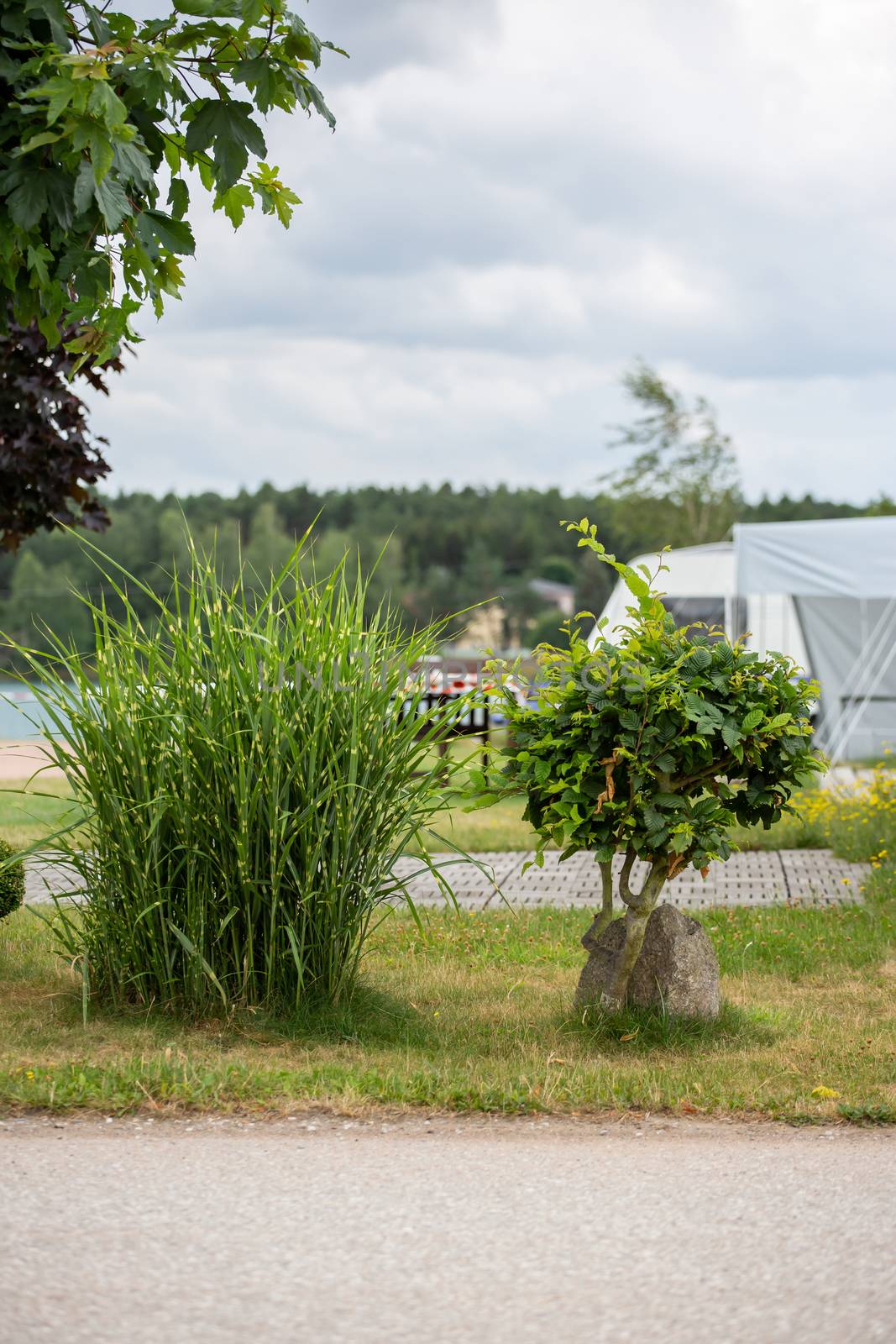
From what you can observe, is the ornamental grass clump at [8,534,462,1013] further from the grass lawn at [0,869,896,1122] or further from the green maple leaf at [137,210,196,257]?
the green maple leaf at [137,210,196,257]

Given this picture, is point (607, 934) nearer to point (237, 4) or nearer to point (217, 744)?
point (217, 744)

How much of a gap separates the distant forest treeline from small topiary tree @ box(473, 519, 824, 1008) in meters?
42.7

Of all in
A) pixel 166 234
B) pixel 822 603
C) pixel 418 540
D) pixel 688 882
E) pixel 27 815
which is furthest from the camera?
pixel 418 540

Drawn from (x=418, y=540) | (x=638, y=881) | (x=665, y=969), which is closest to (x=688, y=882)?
(x=638, y=881)

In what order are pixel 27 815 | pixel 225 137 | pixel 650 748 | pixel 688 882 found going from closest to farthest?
1. pixel 225 137
2. pixel 650 748
3. pixel 688 882
4. pixel 27 815

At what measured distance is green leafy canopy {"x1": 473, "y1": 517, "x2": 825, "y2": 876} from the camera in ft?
14.7

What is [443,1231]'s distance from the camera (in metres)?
3.00

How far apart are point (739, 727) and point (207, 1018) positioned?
6.70 ft

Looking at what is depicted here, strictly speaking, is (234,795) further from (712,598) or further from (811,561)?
(712,598)

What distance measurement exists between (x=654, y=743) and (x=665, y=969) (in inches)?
33.5

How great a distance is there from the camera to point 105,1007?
486 centimetres

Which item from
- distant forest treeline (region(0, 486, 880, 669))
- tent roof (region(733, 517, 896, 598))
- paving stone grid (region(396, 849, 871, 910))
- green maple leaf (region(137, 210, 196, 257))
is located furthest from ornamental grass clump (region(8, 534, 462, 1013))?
distant forest treeline (region(0, 486, 880, 669))

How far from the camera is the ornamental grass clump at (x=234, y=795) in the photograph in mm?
4641

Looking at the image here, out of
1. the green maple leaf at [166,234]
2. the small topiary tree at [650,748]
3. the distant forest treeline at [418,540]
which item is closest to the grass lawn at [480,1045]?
the small topiary tree at [650,748]
